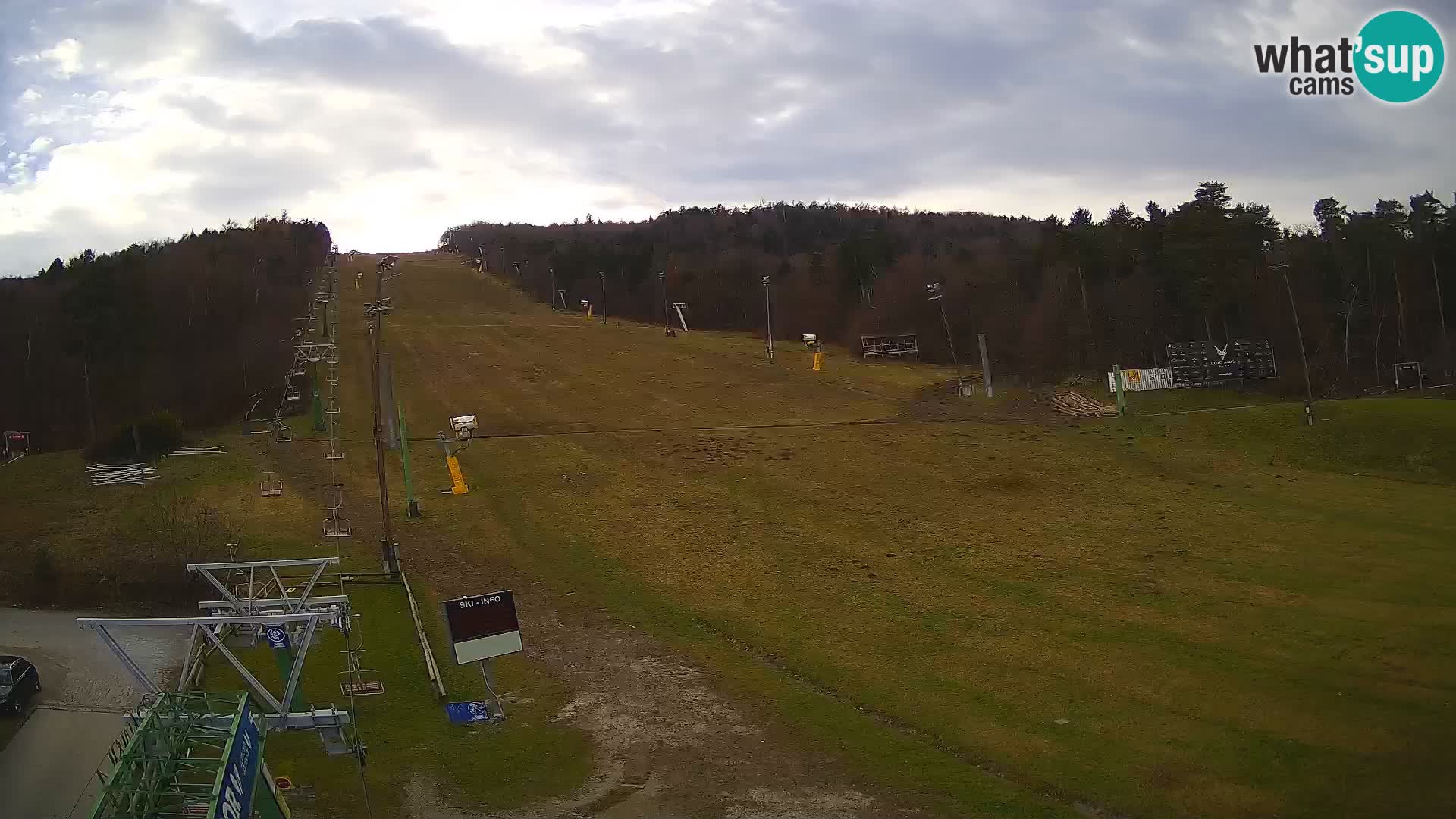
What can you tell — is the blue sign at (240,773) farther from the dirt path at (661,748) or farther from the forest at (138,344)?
the forest at (138,344)

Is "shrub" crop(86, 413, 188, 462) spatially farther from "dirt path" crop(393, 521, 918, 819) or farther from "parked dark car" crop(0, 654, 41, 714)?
"dirt path" crop(393, 521, 918, 819)

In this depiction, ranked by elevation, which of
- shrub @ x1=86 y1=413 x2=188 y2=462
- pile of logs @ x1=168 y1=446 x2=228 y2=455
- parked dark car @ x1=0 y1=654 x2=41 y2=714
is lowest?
parked dark car @ x1=0 y1=654 x2=41 y2=714

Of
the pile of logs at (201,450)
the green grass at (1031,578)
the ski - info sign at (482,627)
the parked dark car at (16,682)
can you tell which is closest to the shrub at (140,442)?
the pile of logs at (201,450)

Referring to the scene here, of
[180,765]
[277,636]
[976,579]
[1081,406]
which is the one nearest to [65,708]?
[277,636]

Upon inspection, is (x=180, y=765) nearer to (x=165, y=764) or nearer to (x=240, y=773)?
(x=165, y=764)

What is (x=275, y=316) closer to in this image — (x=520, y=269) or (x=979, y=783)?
(x=520, y=269)

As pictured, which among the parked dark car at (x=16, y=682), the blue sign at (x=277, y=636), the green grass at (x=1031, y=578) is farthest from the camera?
the parked dark car at (x=16, y=682)

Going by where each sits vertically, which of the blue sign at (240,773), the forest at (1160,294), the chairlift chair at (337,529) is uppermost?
the forest at (1160,294)

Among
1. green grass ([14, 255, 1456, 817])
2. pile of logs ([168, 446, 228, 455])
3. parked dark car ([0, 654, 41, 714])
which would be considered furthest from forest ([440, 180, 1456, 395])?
parked dark car ([0, 654, 41, 714])
